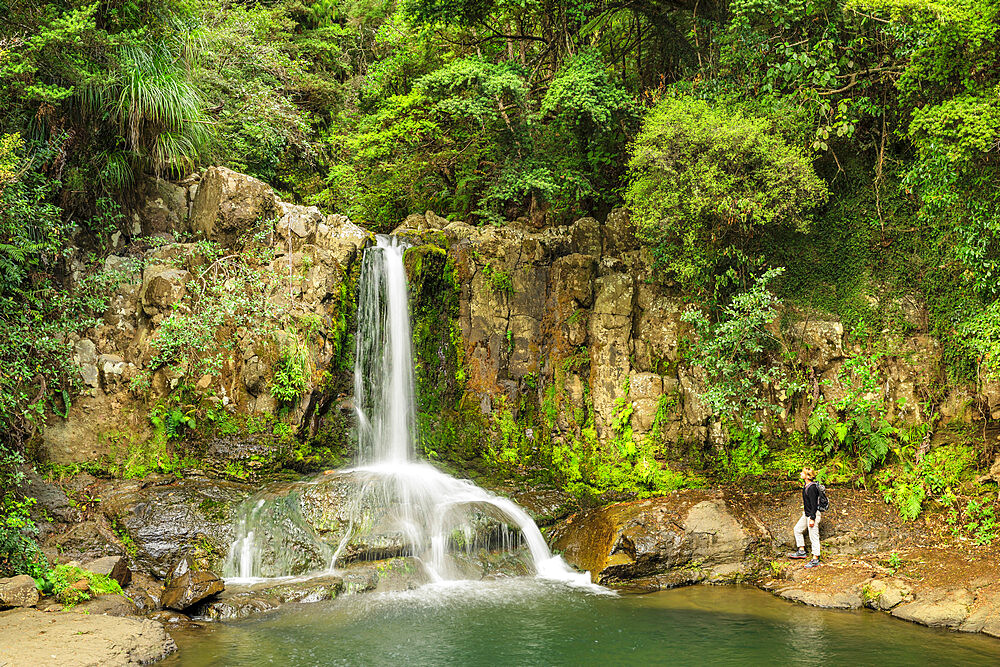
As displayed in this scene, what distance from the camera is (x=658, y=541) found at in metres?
10.2

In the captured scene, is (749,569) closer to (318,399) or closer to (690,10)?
(318,399)

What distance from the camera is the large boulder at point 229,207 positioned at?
13.2 metres

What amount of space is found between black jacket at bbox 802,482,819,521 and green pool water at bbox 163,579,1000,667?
151cm

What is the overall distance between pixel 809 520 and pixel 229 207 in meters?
11.6

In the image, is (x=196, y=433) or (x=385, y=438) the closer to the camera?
(x=196, y=433)

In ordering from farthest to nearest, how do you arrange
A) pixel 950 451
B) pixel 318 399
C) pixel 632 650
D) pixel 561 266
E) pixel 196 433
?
1. pixel 561 266
2. pixel 318 399
3. pixel 196 433
4. pixel 950 451
5. pixel 632 650

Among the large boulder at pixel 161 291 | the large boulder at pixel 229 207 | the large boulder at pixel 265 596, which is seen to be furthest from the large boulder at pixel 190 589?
the large boulder at pixel 229 207

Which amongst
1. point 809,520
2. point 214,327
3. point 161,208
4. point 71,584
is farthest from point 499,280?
point 71,584

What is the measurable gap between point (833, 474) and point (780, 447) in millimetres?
926

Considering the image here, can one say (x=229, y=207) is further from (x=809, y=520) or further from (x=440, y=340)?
(x=809, y=520)

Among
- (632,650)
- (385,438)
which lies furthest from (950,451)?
(385,438)

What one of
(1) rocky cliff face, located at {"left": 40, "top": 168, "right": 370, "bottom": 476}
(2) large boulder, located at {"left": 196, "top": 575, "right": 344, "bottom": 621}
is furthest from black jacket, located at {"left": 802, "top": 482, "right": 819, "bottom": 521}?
(1) rocky cliff face, located at {"left": 40, "top": 168, "right": 370, "bottom": 476}

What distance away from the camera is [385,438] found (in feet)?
42.5

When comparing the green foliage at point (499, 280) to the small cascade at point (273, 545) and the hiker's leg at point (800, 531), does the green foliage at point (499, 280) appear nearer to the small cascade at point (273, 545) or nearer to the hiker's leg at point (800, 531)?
the small cascade at point (273, 545)
